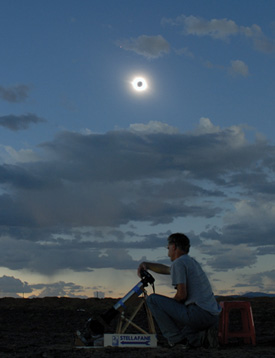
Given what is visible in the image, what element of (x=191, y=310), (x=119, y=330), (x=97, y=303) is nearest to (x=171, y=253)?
(x=191, y=310)

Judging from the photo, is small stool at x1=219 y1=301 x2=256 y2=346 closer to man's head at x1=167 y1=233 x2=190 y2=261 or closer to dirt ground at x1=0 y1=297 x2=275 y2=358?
dirt ground at x1=0 y1=297 x2=275 y2=358

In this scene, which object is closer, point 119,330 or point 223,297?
point 119,330

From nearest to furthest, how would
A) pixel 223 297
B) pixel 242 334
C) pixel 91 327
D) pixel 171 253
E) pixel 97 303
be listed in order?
pixel 171 253 < pixel 91 327 < pixel 242 334 < pixel 97 303 < pixel 223 297

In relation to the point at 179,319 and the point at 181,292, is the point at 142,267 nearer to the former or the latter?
the point at 181,292

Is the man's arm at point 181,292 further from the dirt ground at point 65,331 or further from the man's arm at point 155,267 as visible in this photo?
the dirt ground at point 65,331

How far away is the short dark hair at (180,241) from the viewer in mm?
7043

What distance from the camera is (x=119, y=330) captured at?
752 cm

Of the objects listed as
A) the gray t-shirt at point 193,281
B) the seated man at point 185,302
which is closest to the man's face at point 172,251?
the seated man at point 185,302

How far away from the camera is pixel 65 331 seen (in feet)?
42.6

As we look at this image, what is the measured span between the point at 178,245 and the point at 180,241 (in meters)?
0.06

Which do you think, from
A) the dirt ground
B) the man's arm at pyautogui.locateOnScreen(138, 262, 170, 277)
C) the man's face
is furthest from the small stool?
the man's face

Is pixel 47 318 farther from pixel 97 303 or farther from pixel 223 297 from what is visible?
pixel 223 297

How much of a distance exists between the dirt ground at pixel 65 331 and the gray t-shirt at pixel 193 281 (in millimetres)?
652

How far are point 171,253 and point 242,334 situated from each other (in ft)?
7.92
